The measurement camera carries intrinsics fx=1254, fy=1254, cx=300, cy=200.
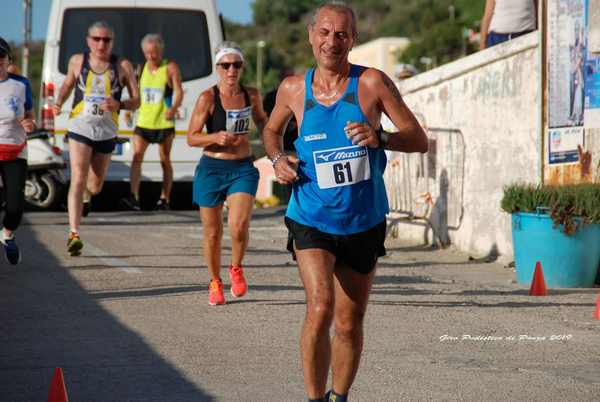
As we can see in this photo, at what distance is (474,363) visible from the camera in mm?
7086

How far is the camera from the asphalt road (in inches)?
251

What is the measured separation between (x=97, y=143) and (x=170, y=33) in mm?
5412

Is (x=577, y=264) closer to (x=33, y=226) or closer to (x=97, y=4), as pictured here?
(x=33, y=226)

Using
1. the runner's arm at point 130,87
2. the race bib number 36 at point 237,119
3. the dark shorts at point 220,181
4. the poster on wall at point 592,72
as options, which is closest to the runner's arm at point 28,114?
the runner's arm at point 130,87

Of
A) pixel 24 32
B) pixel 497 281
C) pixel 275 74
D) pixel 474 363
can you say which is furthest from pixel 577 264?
pixel 275 74

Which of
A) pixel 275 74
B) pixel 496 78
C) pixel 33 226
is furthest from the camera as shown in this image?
pixel 275 74

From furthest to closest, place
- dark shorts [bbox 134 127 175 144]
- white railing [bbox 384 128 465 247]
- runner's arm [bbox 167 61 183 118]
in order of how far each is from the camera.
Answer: dark shorts [bbox 134 127 175 144] < runner's arm [bbox 167 61 183 118] < white railing [bbox 384 128 465 247]

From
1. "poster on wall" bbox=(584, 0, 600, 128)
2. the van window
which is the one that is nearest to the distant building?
the van window

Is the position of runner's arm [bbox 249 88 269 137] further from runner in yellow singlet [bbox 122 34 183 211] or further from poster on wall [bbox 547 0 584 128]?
runner in yellow singlet [bbox 122 34 183 211]

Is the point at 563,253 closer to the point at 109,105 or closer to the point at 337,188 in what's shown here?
the point at 109,105

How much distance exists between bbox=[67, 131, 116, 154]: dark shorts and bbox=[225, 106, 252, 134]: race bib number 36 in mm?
2877

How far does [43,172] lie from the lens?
17.7 metres

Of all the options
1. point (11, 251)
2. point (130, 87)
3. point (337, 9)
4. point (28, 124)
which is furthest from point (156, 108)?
point (337, 9)

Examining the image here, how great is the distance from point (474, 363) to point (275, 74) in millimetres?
101650
